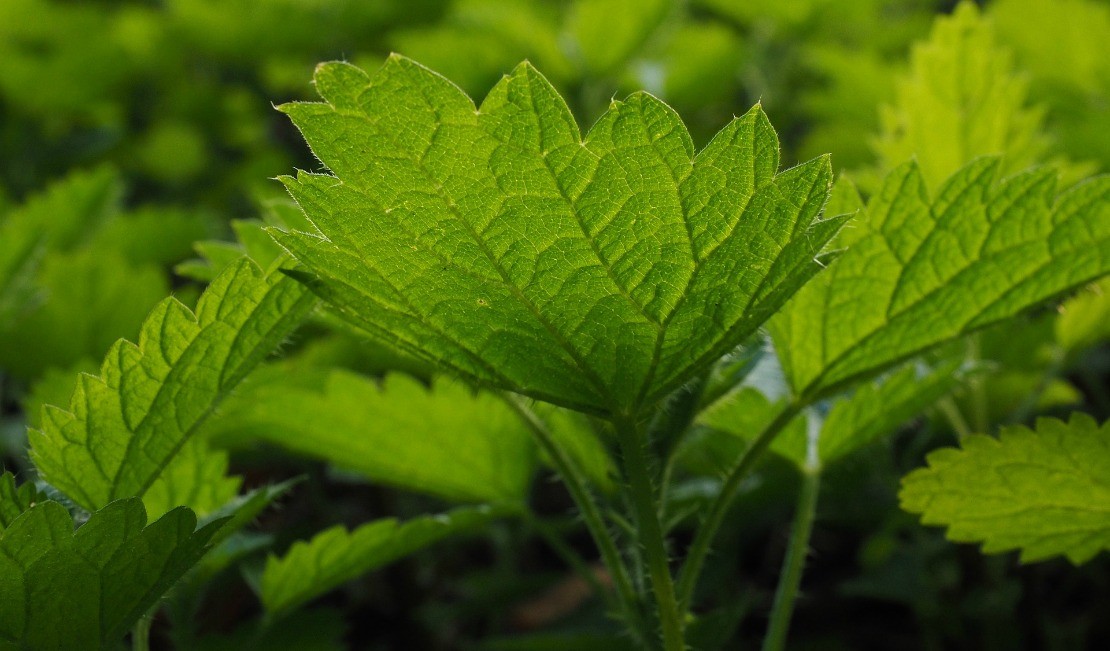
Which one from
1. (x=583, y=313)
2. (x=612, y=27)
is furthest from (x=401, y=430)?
(x=612, y=27)

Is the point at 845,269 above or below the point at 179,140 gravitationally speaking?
below

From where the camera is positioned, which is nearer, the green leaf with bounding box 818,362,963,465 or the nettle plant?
the nettle plant

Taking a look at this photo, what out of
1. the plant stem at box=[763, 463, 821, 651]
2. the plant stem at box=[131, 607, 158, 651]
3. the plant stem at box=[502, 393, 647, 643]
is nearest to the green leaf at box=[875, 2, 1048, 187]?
→ the plant stem at box=[763, 463, 821, 651]

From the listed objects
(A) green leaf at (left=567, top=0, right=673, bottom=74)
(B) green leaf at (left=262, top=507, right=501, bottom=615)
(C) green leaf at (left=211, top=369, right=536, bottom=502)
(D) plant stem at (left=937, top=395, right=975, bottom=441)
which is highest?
(A) green leaf at (left=567, top=0, right=673, bottom=74)

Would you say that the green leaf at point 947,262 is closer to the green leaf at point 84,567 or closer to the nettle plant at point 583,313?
the nettle plant at point 583,313

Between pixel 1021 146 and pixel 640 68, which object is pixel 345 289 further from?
pixel 640 68

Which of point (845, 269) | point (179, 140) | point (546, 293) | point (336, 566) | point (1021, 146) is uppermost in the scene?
point (179, 140)

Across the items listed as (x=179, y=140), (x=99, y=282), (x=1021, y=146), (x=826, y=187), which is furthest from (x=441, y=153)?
(x=179, y=140)

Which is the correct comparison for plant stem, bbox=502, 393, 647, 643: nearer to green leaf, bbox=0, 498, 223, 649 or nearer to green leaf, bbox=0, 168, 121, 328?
green leaf, bbox=0, 498, 223, 649

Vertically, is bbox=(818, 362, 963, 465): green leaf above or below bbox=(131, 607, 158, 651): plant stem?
above
